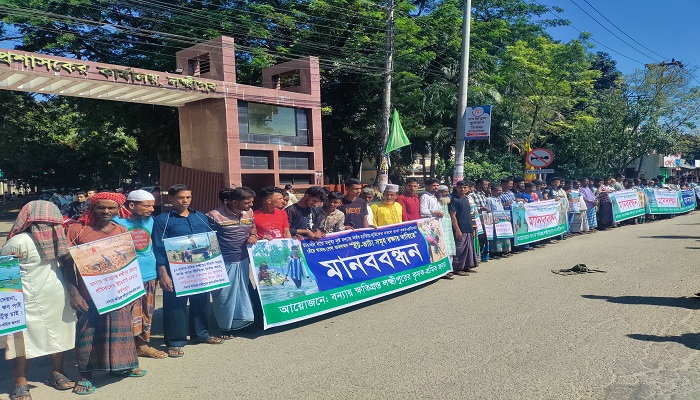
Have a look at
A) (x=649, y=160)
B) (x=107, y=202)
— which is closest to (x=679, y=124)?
(x=649, y=160)

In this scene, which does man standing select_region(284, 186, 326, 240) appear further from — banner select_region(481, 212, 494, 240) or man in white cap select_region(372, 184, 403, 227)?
banner select_region(481, 212, 494, 240)

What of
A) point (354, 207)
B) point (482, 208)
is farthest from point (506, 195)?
point (354, 207)

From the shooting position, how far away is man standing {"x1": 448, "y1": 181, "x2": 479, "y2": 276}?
9.02 m

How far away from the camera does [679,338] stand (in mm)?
5301

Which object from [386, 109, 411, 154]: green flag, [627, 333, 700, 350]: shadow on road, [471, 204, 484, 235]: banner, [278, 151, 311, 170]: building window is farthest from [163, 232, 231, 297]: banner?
[278, 151, 311, 170]: building window

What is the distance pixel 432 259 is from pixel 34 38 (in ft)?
64.2

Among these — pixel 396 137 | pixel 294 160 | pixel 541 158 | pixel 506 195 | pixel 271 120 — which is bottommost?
pixel 506 195

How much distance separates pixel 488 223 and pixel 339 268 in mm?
4972

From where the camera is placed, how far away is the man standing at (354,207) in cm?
748

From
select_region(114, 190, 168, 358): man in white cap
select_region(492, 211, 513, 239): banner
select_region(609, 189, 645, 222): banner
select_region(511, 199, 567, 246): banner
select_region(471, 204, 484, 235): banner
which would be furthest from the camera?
select_region(609, 189, 645, 222): banner

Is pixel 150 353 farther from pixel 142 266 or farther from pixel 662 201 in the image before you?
pixel 662 201

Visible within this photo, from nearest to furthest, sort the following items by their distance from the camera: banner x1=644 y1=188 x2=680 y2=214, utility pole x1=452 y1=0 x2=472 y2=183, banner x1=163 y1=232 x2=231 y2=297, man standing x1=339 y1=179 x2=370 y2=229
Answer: banner x1=163 y1=232 x2=231 y2=297 → man standing x1=339 y1=179 x2=370 y2=229 → utility pole x1=452 y1=0 x2=472 y2=183 → banner x1=644 y1=188 x2=680 y2=214

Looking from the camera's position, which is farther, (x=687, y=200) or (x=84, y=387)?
(x=687, y=200)

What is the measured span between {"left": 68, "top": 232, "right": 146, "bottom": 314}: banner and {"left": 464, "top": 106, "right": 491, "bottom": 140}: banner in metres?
10.5
